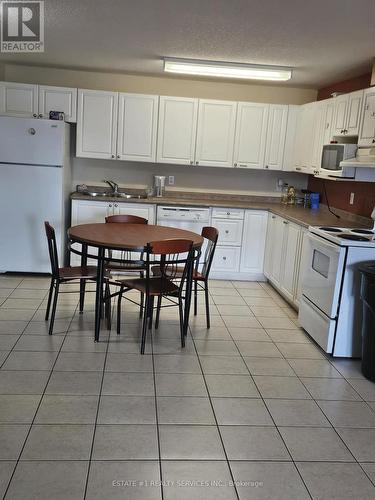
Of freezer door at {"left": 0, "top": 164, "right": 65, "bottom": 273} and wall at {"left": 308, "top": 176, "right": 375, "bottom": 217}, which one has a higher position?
wall at {"left": 308, "top": 176, "right": 375, "bottom": 217}

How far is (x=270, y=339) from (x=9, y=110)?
12.5 feet

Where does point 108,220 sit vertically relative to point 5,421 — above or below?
above

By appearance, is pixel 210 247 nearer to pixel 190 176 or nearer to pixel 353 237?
pixel 353 237

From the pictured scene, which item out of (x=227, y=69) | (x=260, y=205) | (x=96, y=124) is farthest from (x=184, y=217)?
(x=227, y=69)

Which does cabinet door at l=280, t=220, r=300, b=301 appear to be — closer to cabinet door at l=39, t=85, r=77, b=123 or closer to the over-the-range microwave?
the over-the-range microwave

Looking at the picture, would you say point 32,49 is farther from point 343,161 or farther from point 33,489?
point 33,489

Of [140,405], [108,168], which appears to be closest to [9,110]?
[108,168]

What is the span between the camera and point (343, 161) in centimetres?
404

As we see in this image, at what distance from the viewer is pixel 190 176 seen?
5.97 meters

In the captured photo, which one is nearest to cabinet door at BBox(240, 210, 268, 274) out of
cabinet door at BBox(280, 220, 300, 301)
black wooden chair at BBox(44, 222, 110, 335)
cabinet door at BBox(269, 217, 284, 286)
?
cabinet door at BBox(269, 217, 284, 286)

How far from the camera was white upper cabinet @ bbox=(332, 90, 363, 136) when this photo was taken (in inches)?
163

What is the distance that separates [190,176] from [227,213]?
2.78ft

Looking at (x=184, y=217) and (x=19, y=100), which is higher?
(x=19, y=100)

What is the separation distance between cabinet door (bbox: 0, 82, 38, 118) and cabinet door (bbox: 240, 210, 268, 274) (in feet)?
8.91
